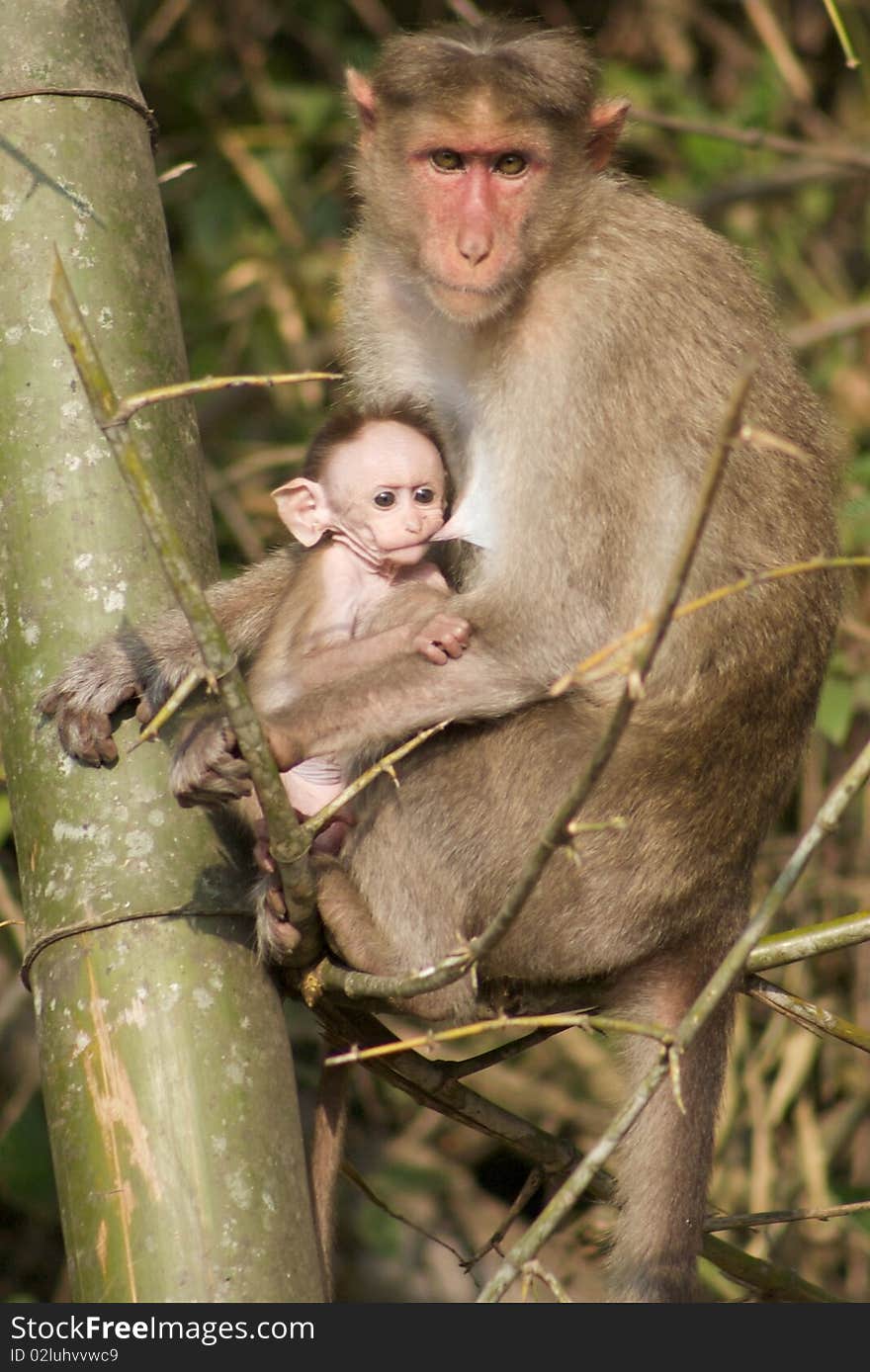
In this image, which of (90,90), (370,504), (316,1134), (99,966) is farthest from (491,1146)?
(90,90)

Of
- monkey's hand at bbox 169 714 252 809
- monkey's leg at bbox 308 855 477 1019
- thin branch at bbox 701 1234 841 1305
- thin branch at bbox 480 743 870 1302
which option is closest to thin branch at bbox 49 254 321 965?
monkey's hand at bbox 169 714 252 809

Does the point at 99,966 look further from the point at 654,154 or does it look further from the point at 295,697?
the point at 654,154

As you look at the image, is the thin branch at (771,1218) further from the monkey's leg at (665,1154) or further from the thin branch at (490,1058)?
the thin branch at (490,1058)

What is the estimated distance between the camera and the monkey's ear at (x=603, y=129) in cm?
371

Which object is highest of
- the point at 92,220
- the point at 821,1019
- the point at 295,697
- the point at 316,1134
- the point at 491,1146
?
the point at 92,220

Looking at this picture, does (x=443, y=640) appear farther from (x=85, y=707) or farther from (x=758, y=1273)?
(x=758, y=1273)

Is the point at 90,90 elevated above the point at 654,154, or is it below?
above

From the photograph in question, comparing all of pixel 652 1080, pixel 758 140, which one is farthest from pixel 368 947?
pixel 758 140

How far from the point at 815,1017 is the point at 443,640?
982mm

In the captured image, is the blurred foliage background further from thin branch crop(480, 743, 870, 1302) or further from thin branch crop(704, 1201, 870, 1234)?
thin branch crop(480, 743, 870, 1302)

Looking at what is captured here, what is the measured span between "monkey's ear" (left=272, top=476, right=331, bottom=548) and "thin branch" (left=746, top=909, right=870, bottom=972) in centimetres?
130

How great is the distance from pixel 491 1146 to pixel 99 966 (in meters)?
3.94

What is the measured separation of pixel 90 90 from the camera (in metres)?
3.12

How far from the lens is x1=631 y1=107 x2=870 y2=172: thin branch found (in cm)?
523
